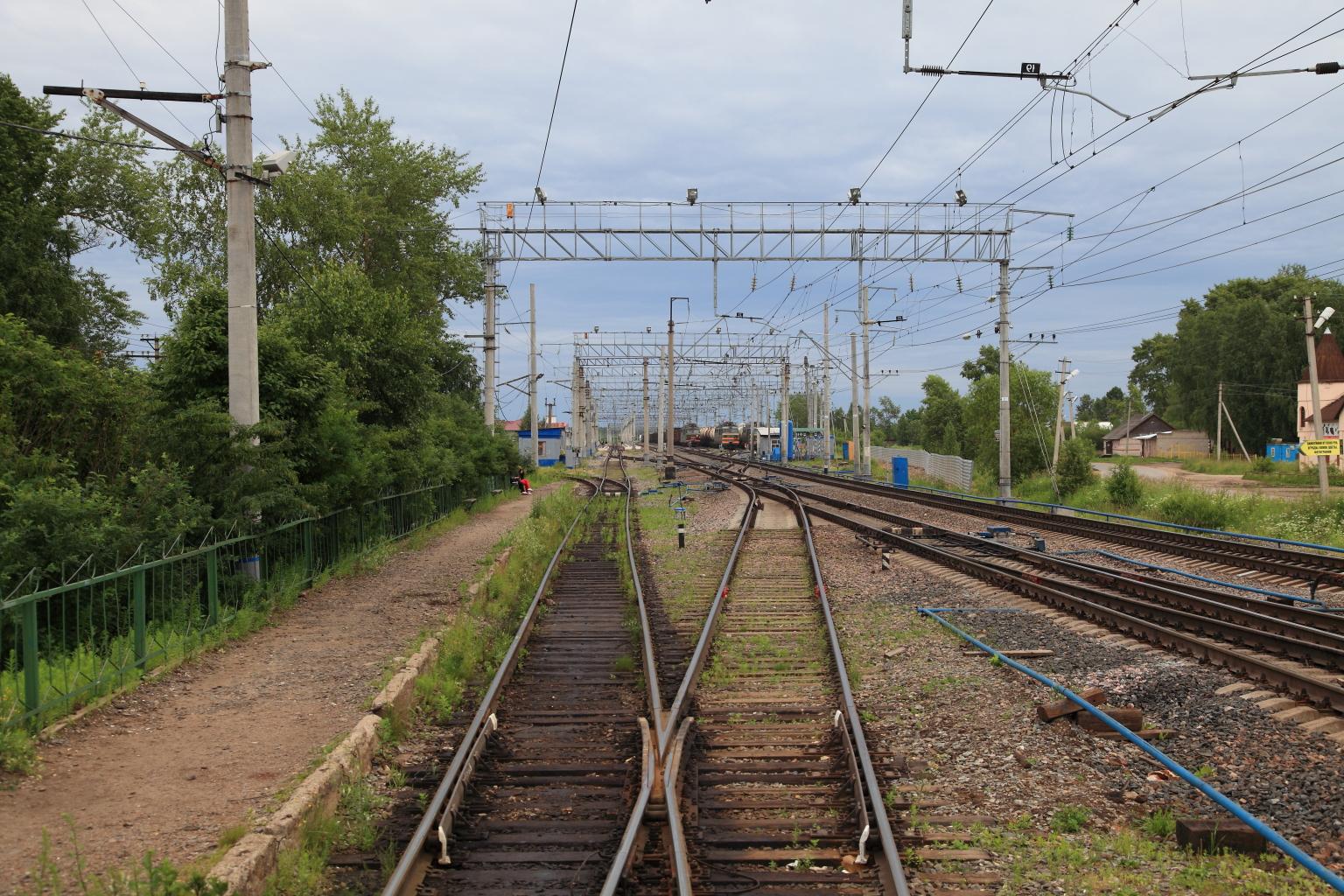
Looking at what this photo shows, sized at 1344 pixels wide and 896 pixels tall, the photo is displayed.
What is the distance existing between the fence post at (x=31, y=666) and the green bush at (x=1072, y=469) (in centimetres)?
3524

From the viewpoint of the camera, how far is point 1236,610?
42.5ft

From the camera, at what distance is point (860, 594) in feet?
54.1

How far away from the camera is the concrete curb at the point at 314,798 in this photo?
565cm

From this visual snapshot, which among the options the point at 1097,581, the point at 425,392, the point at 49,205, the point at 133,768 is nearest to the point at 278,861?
the point at 133,768

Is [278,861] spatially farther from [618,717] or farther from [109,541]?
[109,541]

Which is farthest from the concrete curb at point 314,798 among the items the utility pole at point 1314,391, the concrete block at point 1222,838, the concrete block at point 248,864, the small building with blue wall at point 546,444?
the small building with blue wall at point 546,444

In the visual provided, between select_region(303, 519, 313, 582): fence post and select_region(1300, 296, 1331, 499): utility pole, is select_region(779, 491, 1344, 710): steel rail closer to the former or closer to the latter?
select_region(303, 519, 313, 582): fence post

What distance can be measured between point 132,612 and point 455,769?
16.8 ft

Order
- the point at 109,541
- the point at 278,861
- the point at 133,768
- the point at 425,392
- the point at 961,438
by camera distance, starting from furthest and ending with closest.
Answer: the point at 961,438 → the point at 425,392 → the point at 109,541 → the point at 133,768 → the point at 278,861

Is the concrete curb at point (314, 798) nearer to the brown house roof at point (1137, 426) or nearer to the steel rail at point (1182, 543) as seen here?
the steel rail at point (1182, 543)

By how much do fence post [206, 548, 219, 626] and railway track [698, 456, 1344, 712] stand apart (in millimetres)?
10969

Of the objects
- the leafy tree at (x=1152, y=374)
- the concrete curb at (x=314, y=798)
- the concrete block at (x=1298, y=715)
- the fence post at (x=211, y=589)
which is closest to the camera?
the concrete curb at (x=314, y=798)

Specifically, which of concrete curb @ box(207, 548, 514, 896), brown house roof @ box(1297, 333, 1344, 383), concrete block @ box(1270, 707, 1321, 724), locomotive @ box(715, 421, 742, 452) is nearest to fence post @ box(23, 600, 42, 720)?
concrete curb @ box(207, 548, 514, 896)

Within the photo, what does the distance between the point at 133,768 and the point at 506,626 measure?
6.40 m
